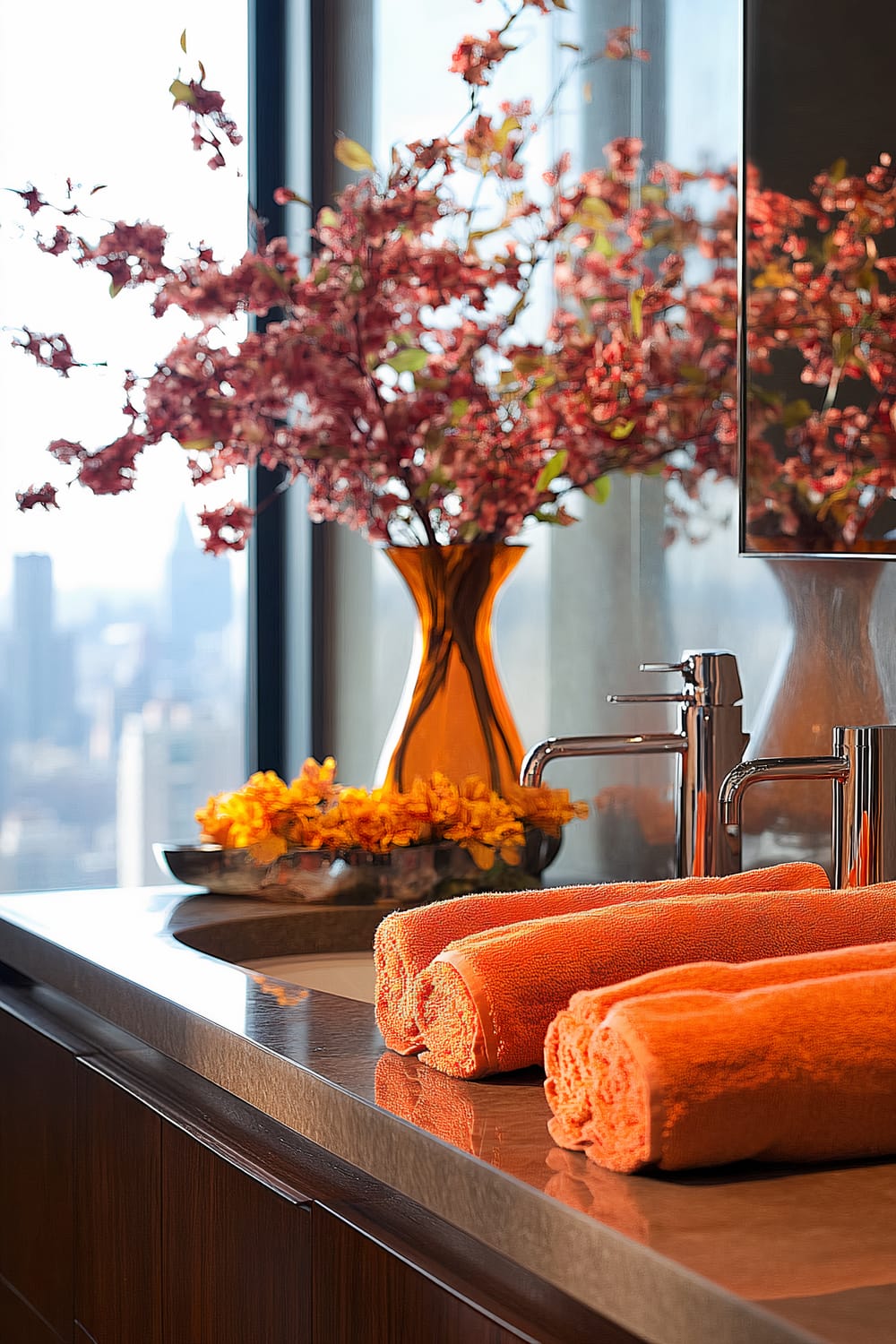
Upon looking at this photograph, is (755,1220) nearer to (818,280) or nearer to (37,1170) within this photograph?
(37,1170)

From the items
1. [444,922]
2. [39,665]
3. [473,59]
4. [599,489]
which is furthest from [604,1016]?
[39,665]

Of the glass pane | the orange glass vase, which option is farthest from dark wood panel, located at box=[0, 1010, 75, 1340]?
the glass pane

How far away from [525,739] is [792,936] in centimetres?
87

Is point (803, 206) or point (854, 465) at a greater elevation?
point (803, 206)

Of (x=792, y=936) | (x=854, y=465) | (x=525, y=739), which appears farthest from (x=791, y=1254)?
(x=525, y=739)

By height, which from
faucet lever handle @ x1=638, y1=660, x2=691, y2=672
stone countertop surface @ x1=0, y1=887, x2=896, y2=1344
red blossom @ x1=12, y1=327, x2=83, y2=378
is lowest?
stone countertop surface @ x1=0, y1=887, x2=896, y2=1344

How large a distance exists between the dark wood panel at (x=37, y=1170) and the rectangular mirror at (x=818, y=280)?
2.24 ft

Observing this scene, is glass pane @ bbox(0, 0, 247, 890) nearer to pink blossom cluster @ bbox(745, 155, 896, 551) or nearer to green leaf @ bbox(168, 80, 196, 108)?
green leaf @ bbox(168, 80, 196, 108)

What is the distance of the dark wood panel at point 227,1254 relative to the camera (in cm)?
78

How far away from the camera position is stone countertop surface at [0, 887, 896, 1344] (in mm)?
504

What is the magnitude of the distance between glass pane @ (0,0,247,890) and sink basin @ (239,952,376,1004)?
2.51 ft

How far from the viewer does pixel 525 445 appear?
1.42 metres

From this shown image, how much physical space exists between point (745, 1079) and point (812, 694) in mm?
725

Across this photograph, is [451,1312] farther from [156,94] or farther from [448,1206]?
[156,94]
